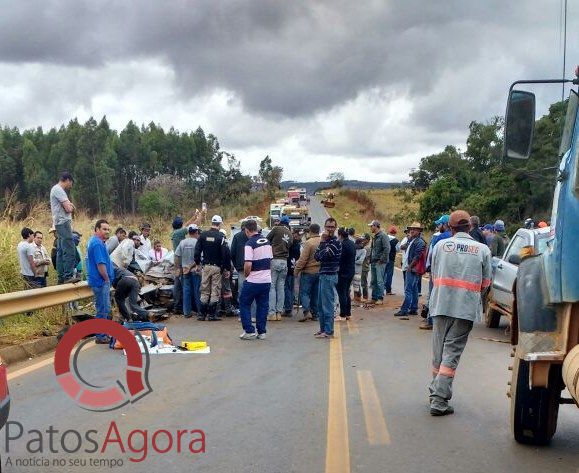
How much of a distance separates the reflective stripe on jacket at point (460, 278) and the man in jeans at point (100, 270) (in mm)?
5505

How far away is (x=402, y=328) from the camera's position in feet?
40.8

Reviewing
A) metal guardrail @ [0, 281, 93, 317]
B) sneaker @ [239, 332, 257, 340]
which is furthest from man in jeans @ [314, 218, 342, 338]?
metal guardrail @ [0, 281, 93, 317]

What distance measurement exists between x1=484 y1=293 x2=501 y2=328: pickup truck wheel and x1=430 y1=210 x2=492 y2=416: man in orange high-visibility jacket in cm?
608

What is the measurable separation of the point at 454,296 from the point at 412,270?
6991 mm

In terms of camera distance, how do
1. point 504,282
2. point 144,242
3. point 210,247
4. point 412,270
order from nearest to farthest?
point 504,282
point 210,247
point 412,270
point 144,242

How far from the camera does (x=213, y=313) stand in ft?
44.1

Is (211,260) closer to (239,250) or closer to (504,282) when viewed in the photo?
(239,250)

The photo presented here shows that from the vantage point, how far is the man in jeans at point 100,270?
33.4ft

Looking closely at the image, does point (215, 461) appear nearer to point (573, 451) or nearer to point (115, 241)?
point (573, 451)

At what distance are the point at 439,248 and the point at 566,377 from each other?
9.23 feet

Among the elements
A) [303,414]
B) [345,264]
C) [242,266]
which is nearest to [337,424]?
[303,414]

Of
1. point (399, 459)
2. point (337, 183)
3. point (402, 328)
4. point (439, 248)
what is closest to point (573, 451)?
point (399, 459)

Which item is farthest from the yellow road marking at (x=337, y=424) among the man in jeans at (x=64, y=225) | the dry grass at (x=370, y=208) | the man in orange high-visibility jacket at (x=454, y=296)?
the dry grass at (x=370, y=208)

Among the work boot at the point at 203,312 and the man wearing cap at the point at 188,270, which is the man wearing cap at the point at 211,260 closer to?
the work boot at the point at 203,312
